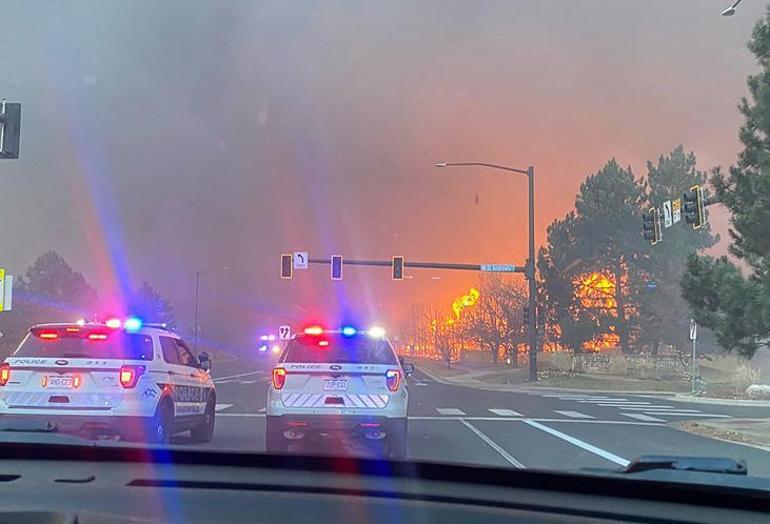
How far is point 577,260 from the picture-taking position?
204ft

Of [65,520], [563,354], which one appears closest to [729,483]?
[65,520]

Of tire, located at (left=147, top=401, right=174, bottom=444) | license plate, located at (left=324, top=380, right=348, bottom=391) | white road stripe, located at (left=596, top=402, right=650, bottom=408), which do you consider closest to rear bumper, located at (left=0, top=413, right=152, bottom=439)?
tire, located at (left=147, top=401, right=174, bottom=444)

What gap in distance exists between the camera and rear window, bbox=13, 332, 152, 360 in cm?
1047

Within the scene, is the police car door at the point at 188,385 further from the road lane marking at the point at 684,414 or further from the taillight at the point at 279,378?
the road lane marking at the point at 684,414

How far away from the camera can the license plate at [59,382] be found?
10336 mm

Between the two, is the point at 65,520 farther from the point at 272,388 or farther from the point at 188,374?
the point at 188,374

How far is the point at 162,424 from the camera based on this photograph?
36.4 ft

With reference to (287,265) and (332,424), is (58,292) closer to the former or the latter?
(287,265)

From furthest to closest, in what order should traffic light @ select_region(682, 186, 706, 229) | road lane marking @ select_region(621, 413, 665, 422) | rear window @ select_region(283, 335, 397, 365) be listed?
1. traffic light @ select_region(682, 186, 706, 229)
2. road lane marking @ select_region(621, 413, 665, 422)
3. rear window @ select_region(283, 335, 397, 365)

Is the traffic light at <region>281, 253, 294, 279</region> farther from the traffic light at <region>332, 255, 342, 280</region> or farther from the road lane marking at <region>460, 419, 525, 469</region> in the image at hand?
the road lane marking at <region>460, 419, 525, 469</region>

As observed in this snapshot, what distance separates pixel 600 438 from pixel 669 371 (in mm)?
38770

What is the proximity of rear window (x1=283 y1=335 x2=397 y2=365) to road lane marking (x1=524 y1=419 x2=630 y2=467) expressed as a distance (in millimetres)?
3646

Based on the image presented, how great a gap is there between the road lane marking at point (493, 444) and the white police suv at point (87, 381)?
16.2ft

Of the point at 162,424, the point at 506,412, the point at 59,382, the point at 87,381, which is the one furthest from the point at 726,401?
the point at 59,382
